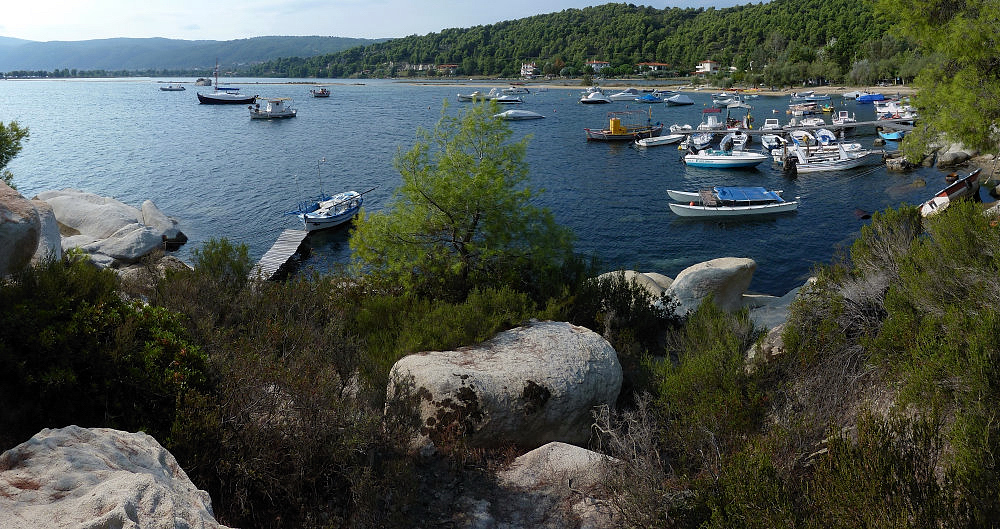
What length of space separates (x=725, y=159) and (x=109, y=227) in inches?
1734

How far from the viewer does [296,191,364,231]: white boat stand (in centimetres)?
3494

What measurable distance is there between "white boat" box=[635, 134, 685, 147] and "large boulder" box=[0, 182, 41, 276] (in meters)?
58.9

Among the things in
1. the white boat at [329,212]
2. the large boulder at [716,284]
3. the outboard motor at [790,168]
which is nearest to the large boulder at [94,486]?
the large boulder at [716,284]

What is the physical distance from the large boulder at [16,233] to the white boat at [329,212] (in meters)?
26.0

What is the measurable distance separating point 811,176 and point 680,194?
1566cm

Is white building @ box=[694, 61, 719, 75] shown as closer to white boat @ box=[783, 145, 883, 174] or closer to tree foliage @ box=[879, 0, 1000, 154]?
white boat @ box=[783, 145, 883, 174]

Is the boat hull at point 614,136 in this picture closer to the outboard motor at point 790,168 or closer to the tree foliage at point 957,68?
the outboard motor at point 790,168

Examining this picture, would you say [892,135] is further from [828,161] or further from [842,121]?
[828,161]

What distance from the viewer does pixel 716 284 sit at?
20.9 meters

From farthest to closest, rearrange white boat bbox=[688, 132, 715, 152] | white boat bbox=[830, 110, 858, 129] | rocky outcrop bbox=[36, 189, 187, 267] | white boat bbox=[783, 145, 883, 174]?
white boat bbox=[830, 110, 858, 129] → white boat bbox=[688, 132, 715, 152] → white boat bbox=[783, 145, 883, 174] → rocky outcrop bbox=[36, 189, 187, 267]

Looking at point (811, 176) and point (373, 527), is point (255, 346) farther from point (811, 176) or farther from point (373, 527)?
point (811, 176)

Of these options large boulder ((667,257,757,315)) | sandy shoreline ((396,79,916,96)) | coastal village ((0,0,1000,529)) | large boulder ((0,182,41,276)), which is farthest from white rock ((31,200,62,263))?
sandy shoreline ((396,79,916,96))

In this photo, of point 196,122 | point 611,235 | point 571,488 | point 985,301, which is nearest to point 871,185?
point 611,235

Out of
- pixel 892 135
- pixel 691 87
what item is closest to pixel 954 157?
pixel 892 135
